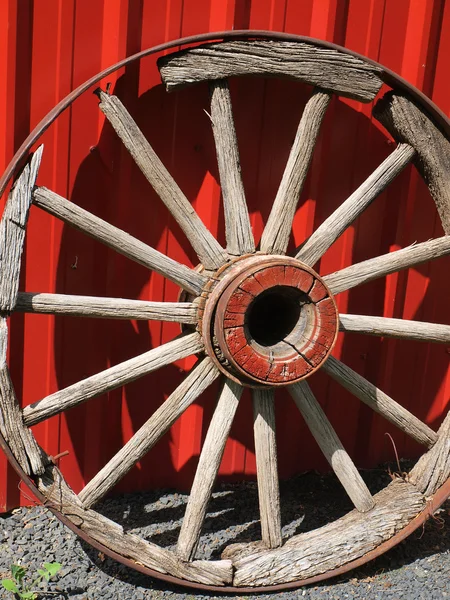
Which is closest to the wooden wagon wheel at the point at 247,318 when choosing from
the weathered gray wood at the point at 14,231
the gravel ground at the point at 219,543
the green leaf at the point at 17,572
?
the weathered gray wood at the point at 14,231

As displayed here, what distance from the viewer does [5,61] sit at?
2658 millimetres

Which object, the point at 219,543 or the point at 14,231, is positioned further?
the point at 219,543

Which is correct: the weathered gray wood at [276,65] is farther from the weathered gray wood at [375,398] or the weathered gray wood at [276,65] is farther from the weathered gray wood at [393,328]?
the weathered gray wood at [375,398]

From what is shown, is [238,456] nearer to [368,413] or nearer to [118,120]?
[368,413]

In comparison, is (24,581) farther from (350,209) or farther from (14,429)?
(350,209)

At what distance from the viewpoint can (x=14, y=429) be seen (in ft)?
7.82

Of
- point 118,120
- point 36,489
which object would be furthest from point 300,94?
point 36,489

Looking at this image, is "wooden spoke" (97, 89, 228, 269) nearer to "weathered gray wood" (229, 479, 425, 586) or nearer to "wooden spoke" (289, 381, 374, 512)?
"wooden spoke" (289, 381, 374, 512)

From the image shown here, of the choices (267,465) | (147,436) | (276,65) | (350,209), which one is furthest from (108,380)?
(276,65)

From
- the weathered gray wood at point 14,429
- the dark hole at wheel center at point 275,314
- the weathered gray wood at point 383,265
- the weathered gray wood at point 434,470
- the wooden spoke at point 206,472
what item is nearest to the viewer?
the weathered gray wood at point 14,429

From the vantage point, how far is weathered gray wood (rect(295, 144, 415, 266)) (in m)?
2.76

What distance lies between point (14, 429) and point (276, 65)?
170cm

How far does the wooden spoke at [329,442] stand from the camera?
283cm

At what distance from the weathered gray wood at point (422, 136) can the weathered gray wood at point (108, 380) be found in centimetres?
124
